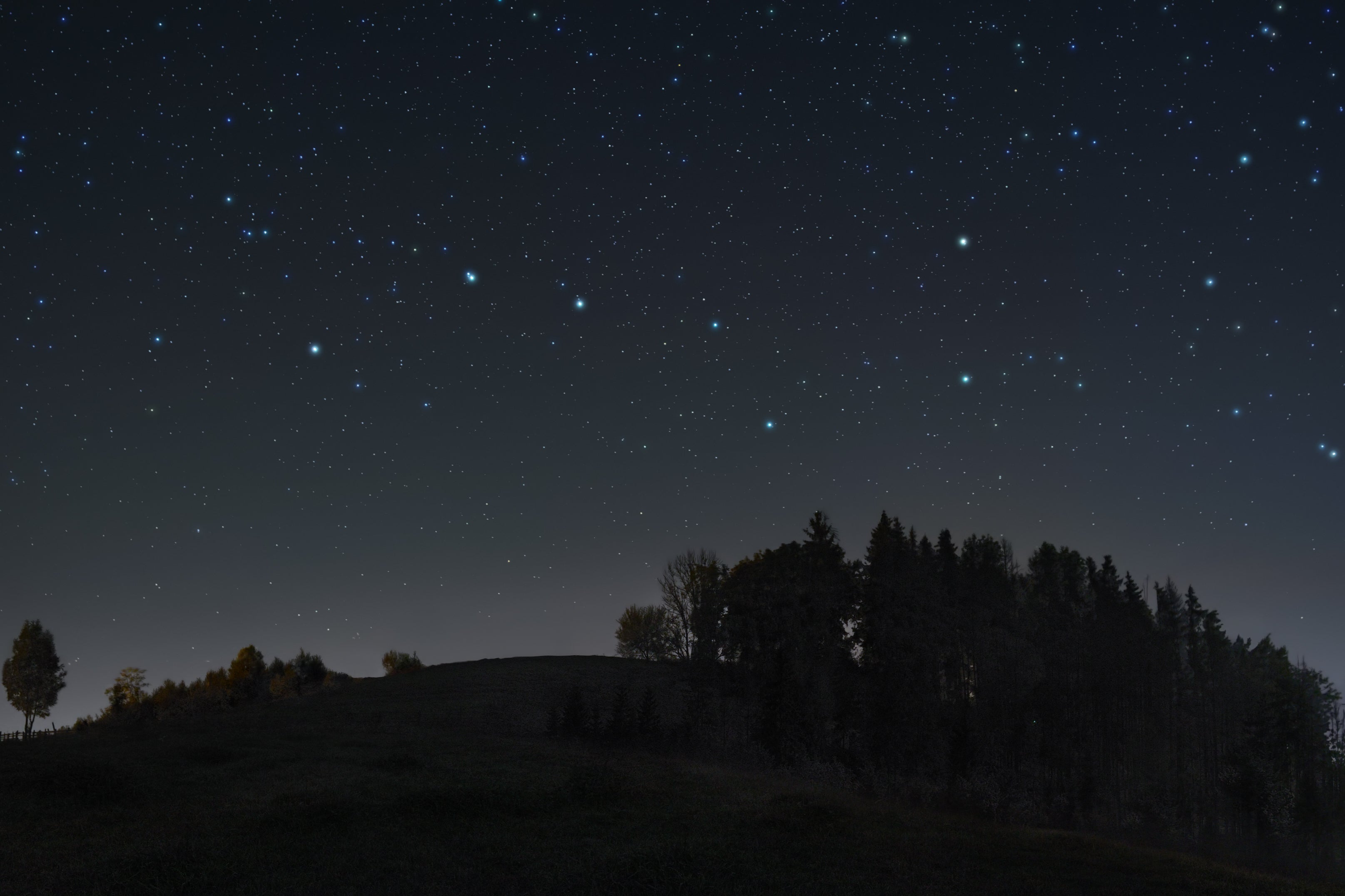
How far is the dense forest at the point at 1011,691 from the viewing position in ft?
165

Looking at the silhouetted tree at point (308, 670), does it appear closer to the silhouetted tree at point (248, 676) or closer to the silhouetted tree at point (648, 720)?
the silhouetted tree at point (248, 676)

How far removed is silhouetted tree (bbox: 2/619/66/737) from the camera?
86.9m

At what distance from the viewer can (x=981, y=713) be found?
217ft

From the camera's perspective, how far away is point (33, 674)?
286ft

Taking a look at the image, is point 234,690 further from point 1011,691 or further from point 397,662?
point 1011,691

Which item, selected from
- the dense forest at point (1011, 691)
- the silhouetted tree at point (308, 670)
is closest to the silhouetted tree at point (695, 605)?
the dense forest at point (1011, 691)

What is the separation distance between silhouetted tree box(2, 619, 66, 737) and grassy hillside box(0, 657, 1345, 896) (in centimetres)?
6062

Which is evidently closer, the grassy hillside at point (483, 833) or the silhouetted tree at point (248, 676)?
the grassy hillside at point (483, 833)

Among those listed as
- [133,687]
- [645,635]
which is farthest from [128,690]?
[645,635]

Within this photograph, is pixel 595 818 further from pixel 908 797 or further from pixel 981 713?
pixel 981 713

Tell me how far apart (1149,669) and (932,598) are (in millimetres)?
22042

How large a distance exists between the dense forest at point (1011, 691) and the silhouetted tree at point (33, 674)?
65.0 meters

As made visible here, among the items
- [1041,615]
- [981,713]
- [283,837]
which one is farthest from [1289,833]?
[283,837]

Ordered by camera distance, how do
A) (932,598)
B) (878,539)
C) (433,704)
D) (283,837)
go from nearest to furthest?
(283,837) → (433,704) → (932,598) → (878,539)
